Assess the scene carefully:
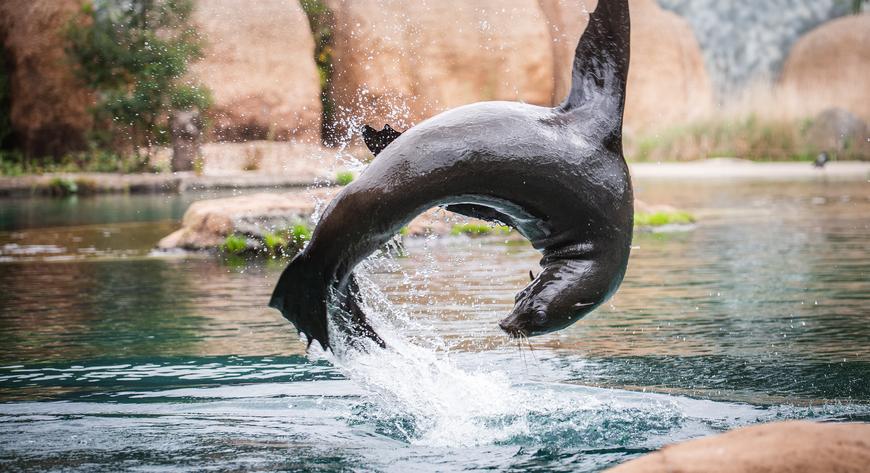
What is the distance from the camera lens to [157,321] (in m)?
7.67

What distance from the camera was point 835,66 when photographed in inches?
1500

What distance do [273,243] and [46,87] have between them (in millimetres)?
19790

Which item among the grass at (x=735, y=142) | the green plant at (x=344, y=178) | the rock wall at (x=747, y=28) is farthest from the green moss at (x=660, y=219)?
the rock wall at (x=747, y=28)

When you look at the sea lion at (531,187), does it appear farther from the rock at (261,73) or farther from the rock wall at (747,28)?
the rock wall at (747,28)

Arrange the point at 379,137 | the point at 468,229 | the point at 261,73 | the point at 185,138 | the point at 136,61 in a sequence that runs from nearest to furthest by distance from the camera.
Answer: the point at 379,137, the point at 468,229, the point at 136,61, the point at 185,138, the point at 261,73

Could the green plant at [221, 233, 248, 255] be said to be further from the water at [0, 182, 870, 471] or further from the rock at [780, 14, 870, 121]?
the rock at [780, 14, 870, 121]

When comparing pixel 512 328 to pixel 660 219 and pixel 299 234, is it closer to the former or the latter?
pixel 299 234

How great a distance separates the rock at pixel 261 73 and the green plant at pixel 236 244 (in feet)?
51.3

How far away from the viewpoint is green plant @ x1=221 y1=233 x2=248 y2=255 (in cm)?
1211

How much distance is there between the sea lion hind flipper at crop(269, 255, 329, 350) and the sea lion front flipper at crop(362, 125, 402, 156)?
1.94 feet

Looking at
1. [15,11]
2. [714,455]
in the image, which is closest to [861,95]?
[15,11]

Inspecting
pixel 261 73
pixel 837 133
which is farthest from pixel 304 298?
pixel 837 133

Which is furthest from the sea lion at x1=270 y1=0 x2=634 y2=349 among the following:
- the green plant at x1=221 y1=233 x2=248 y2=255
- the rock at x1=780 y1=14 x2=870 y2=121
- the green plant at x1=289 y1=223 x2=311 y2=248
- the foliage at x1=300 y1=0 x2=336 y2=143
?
the rock at x1=780 y1=14 x2=870 y2=121

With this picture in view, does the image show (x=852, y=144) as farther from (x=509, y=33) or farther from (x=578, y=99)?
(x=578, y=99)
